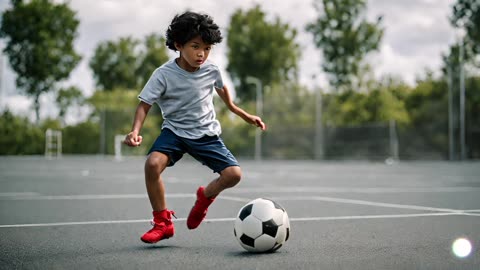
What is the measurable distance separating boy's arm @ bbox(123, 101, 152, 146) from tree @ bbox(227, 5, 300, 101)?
4551cm

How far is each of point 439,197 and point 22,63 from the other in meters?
41.3

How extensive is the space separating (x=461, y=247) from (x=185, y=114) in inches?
84.6

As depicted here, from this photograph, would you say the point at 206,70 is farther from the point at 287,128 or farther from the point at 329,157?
the point at 287,128

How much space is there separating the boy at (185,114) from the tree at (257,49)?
4537 centimetres

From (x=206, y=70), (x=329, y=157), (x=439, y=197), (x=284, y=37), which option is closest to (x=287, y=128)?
(x=329, y=157)

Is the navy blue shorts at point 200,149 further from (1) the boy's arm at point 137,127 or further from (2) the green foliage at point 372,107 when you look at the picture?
(2) the green foliage at point 372,107

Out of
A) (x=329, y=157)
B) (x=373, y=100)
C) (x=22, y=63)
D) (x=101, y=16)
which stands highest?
(x=101, y=16)

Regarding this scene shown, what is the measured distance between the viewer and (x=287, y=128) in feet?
131

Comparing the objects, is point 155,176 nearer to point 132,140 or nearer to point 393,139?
point 132,140

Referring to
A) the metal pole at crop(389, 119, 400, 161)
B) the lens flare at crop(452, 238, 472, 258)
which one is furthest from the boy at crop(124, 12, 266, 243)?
the metal pole at crop(389, 119, 400, 161)

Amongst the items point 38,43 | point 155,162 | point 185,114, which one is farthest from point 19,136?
point 155,162

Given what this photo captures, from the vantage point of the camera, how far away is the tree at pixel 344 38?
40844 millimetres

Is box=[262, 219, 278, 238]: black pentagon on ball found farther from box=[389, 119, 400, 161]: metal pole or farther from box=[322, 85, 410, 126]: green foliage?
box=[322, 85, 410, 126]: green foliage

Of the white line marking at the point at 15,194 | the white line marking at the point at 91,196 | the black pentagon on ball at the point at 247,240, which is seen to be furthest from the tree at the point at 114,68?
the black pentagon on ball at the point at 247,240
